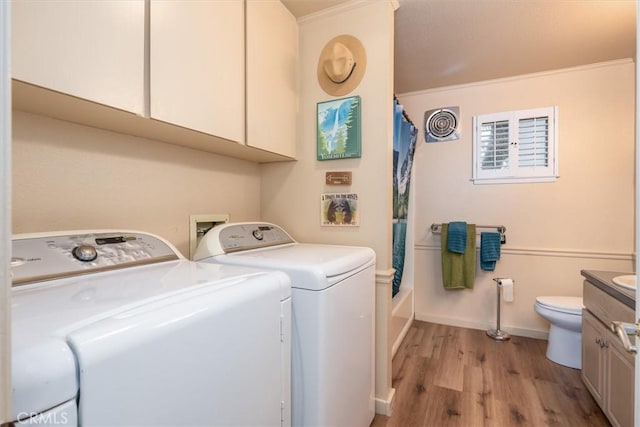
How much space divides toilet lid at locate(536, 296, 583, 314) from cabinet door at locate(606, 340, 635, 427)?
0.63m

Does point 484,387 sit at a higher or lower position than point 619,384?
lower

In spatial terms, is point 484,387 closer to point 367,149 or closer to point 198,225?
point 367,149

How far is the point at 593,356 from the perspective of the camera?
5.65 ft

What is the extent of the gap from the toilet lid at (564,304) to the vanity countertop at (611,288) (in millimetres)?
437

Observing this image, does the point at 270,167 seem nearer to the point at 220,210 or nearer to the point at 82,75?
the point at 220,210

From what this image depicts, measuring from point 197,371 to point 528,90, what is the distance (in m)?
3.19

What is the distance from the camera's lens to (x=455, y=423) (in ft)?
5.30

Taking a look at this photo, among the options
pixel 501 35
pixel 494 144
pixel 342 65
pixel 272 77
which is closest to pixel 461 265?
pixel 494 144

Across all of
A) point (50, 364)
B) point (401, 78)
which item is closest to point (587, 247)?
point (401, 78)

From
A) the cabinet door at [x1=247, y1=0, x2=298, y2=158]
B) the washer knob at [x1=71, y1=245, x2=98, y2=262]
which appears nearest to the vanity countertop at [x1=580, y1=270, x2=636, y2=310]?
the cabinet door at [x1=247, y1=0, x2=298, y2=158]

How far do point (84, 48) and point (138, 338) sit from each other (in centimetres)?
84

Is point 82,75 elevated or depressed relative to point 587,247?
elevated

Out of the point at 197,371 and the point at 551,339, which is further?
the point at 551,339

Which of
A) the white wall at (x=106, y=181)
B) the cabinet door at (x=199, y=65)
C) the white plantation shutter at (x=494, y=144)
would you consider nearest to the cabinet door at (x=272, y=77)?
the cabinet door at (x=199, y=65)
